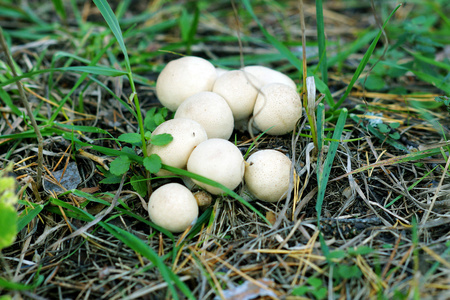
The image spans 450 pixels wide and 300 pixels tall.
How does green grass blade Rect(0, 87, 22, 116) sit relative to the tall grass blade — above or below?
above

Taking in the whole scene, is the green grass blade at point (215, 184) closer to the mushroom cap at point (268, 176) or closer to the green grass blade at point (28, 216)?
the mushroom cap at point (268, 176)

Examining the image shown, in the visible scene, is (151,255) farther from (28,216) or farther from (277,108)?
(277,108)

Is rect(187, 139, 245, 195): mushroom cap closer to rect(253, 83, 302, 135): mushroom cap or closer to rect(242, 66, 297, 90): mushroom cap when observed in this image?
rect(253, 83, 302, 135): mushroom cap

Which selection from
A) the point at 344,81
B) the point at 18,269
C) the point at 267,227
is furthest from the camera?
the point at 344,81

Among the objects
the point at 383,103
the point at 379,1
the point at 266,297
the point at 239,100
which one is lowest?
the point at 266,297

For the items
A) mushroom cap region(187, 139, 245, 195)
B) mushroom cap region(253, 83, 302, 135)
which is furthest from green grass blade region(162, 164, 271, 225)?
mushroom cap region(253, 83, 302, 135)

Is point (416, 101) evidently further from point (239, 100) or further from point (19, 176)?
point (19, 176)

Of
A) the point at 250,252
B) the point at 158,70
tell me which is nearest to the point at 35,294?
the point at 250,252

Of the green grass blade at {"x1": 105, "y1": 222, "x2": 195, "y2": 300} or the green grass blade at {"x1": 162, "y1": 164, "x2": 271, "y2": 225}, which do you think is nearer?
the green grass blade at {"x1": 105, "y1": 222, "x2": 195, "y2": 300}
